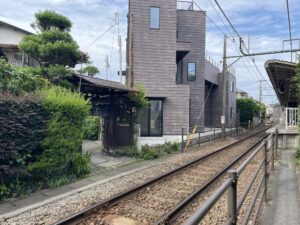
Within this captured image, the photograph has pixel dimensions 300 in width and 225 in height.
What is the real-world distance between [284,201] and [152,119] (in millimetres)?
17958

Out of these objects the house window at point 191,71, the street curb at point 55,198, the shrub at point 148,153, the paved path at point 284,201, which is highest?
the house window at point 191,71

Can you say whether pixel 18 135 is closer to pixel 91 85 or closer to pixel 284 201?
pixel 91 85

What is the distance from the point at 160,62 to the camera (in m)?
24.5

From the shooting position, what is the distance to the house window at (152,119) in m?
23.5

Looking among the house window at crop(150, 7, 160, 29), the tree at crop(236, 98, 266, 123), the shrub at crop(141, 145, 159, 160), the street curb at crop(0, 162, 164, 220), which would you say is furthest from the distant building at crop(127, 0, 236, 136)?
the tree at crop(236, 98, 266, 123)

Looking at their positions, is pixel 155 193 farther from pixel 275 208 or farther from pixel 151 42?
pixel 151 42

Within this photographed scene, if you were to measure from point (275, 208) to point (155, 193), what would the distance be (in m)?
3.46

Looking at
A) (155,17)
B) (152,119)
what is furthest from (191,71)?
(152,119)

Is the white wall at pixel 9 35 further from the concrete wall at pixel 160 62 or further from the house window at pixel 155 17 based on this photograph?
the house window at pixel 155 17

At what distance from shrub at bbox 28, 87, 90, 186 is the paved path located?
5796 mm

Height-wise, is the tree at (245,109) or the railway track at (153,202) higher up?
the tree at (245,109)

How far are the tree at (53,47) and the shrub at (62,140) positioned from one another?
4259 millimetres

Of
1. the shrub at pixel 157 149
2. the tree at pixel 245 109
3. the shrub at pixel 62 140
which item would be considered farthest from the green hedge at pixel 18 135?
Result: the tree at pixel 245 109

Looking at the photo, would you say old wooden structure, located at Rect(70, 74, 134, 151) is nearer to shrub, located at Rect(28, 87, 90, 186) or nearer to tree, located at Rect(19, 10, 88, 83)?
tree, located at Rect(19, 10, 88, 83)
